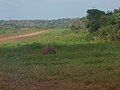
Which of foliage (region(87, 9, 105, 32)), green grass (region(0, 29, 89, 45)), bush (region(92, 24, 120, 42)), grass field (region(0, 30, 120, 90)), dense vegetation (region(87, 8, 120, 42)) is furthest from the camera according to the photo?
foliage (region(87, 9, 105, 32))

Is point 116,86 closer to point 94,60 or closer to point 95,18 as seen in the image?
point 94,60

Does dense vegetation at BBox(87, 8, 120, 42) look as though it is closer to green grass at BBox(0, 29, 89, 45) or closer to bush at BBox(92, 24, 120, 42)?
bush at BBox(92, 24, 120, 42)

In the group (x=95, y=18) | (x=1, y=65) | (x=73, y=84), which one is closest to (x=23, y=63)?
(x=1, y=65)

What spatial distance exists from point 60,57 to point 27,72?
6.67m

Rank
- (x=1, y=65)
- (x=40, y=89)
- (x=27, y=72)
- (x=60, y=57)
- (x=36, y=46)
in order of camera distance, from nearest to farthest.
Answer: (x=40, y=89)
(x=27, y=72)
(x=1, y=65)
(x=60, y=57)
(x=36, y=46)

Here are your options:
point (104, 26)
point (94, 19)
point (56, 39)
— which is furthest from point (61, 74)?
point (94, 19)

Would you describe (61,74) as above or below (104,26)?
below

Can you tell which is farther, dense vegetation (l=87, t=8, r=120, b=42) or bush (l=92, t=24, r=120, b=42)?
dense vegetation (l=87, t=8, r=120, b=42)

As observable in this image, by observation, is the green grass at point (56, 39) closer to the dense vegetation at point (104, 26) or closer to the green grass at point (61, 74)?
the dense vegetation at point (104, 26)

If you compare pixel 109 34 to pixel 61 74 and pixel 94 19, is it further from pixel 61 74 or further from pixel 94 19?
pixel 61 74

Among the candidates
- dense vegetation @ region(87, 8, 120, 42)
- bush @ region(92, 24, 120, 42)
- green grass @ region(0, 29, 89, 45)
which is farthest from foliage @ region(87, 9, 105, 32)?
bush @ region(92, 24, 120, 42)

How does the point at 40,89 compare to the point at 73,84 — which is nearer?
the point at 40,89

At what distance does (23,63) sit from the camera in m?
20.5

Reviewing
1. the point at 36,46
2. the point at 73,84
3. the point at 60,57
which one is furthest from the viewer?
the point at 36,46
